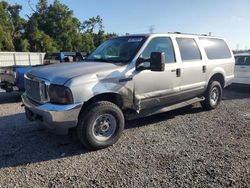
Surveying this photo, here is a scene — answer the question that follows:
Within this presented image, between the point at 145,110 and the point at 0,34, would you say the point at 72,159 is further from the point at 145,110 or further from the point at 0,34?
the point at 0,34

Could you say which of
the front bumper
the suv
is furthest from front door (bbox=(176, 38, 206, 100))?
the front bumper

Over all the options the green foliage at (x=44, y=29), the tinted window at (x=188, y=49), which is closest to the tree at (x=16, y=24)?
the green foliage at (x=44, y=29)

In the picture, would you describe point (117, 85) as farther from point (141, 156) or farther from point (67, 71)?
point (141, 156)

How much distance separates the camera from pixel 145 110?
5562mm

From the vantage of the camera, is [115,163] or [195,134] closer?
[115,163]

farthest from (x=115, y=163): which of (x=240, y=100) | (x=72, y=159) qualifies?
(x=240, y=100)

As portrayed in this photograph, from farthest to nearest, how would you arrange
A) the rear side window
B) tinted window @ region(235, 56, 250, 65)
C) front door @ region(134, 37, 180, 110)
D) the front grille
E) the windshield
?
tinted window @ region(235, 56, 250, 65) → the rear side window → the windshield → front door @ region(134, 37, 180, 110) → the front grille

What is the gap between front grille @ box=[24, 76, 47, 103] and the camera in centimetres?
455

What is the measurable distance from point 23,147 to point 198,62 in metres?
4.37

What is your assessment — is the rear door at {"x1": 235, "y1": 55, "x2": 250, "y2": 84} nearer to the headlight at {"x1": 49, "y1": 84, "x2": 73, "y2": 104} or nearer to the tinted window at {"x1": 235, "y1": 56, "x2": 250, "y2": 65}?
the tinted window at {"x1": 235, "y1": 56, "x2": 250, "y2": 65}

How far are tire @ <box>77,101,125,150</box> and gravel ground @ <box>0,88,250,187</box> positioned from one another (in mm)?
175

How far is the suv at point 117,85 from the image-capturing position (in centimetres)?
439

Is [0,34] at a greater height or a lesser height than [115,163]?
greater

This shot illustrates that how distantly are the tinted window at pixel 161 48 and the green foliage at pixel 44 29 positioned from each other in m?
29.8
